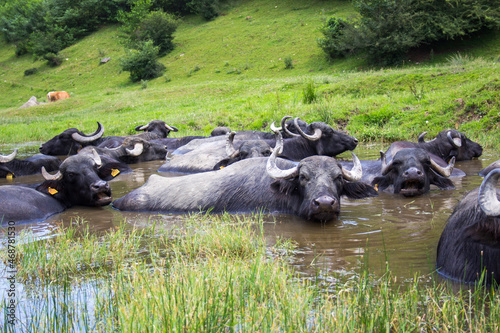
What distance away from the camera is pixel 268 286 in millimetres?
3441

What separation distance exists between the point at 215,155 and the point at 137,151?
3173 mm

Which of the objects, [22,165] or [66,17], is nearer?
[22,165]

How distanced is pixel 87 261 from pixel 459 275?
2989 mm

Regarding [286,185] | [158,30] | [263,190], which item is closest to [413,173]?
[286,185]

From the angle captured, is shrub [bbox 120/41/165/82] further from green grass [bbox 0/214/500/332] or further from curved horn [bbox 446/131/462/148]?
green grass [bbox 0/214/500/332]

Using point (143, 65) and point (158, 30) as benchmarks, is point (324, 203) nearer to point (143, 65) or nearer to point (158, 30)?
point (143, 65)

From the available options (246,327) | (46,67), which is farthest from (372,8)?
(46,67)

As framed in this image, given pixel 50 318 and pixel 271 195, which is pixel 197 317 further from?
pixel 271 195

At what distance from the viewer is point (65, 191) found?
290 inches

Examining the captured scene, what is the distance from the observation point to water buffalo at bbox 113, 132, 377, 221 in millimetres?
5797

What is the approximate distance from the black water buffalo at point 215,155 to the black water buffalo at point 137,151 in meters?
1.97

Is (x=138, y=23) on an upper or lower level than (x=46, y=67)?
upper

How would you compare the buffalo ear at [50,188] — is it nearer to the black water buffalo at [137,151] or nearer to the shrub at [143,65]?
the black water buffalo at [137,151]

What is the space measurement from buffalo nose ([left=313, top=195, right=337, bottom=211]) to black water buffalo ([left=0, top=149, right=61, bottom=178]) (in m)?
6.98
